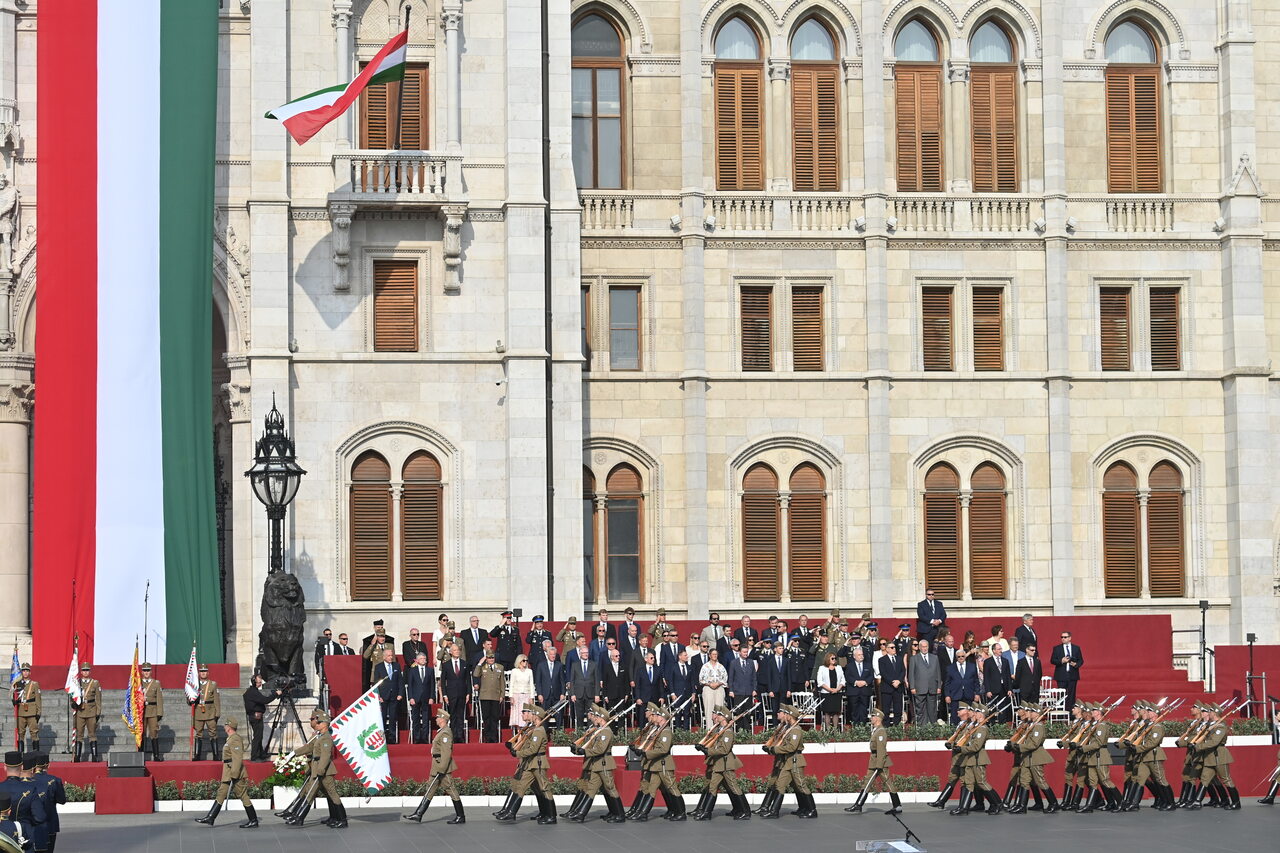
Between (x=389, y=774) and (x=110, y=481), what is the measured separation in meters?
11.7

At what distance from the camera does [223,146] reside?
138ft

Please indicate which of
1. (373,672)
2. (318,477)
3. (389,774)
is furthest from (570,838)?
(318,477)

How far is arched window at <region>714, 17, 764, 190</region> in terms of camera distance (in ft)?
151

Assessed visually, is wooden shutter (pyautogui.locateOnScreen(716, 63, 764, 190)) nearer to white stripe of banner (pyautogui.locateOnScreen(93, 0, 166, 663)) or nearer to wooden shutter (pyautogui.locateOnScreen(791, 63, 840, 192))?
wooden shutter (pyautogui.locateOnScreen(791, 63, 840, 192))

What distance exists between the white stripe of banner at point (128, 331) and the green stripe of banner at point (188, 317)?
19 cm

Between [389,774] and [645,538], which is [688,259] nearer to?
[645,538]

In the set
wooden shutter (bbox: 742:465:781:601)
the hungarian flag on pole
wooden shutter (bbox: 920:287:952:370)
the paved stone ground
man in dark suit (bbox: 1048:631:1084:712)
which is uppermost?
the hungarian flag on pole

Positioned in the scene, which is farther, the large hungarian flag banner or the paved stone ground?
the large hungarian flag banner

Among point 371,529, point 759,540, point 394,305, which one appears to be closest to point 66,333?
point 394,305

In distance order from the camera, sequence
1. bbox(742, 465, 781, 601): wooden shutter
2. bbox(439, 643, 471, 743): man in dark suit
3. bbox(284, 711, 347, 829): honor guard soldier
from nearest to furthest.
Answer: bbox(284, 711, 347, 829): honor guard soldier < bbox(439, 643, 471, 743): man in dark suit < bbox(742, 465, 781, 601): wooden shutter

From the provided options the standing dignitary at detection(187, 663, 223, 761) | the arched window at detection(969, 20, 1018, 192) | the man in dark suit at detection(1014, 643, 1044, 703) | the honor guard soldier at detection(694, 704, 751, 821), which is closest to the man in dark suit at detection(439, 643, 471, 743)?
the standing dignitary at detection(187, 663, 223, 761)

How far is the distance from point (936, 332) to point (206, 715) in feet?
64.1

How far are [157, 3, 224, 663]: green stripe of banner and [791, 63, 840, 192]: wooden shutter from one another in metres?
13.2

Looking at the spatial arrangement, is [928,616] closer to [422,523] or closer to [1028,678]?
[1028,678]
